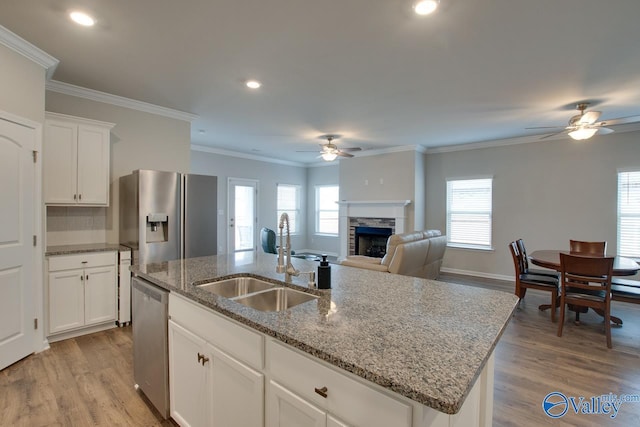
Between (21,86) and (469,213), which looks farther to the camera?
(469,213)

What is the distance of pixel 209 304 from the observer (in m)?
1.55

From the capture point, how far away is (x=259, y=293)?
1882 millimetres

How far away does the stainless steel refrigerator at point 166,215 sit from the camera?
3.47 metres

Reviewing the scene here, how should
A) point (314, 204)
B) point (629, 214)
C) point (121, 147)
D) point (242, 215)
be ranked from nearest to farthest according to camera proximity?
point (121, 147) < point (629, 214) < point (242, 215) < point (314, 204)

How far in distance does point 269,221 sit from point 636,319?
686 cm

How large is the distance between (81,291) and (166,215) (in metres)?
1.10

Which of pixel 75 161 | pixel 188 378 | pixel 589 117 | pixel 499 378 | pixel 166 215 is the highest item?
pixel 589 117

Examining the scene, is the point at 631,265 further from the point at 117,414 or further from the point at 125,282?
the point at 125,282

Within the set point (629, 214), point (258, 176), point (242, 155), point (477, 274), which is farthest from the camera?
point (258, 176)

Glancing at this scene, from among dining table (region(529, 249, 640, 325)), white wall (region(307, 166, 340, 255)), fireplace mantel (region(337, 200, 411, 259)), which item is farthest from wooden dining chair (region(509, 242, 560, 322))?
white wall (region(307, 166, 340, 255))

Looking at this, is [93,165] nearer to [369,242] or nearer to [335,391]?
[335,391]

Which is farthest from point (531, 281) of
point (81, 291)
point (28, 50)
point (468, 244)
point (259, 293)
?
point (28, 50)

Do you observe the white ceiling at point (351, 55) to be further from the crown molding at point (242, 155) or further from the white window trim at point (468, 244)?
the crown molding at point (242, 155)

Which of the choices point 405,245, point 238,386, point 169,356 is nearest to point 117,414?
point 169,356
